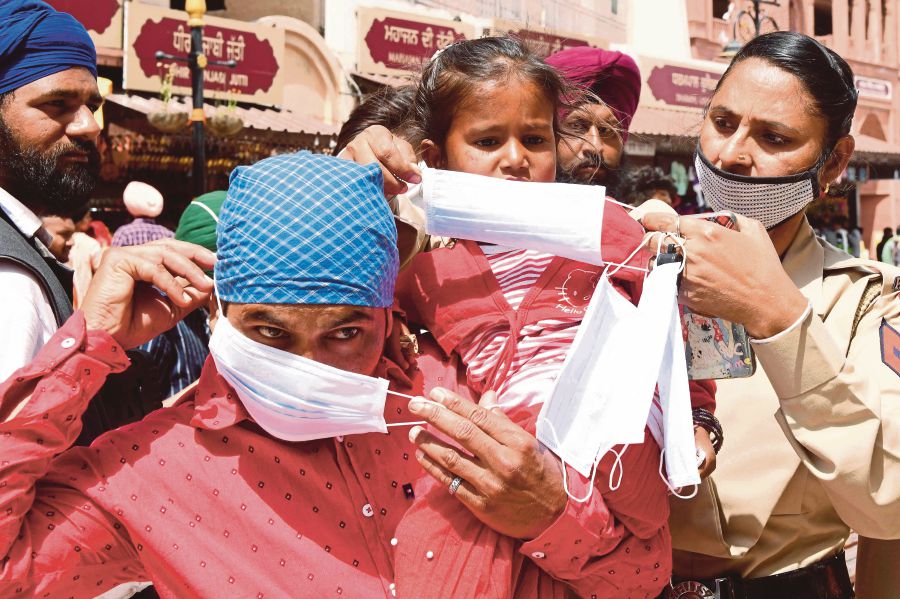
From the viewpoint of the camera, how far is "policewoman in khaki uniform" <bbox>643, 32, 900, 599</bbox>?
1.80m

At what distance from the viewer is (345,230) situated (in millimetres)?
1764

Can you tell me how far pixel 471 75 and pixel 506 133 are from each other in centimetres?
19

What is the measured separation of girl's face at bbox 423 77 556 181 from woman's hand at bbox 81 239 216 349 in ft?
2.27

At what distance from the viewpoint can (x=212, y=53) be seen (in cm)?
1219

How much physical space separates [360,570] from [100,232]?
8542mm

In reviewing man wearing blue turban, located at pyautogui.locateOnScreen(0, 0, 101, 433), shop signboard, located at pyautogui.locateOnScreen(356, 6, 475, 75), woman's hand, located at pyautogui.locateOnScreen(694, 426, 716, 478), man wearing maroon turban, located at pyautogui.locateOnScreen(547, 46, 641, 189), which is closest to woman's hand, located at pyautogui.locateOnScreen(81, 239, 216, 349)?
man wearing blue turban, located at pyautogui.locateOnScreen(0, 0, 101, 433)

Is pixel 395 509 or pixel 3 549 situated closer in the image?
pixel 3 549

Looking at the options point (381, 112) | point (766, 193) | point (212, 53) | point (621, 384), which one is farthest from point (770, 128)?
point (212, 53)

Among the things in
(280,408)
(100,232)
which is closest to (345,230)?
(280,408)

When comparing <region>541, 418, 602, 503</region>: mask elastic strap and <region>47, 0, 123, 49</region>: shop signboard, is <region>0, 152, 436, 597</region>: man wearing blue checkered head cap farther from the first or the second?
<region>47, 0, 123, 49</region>: shop signboard

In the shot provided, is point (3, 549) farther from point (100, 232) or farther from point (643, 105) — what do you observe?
point (643, 105)

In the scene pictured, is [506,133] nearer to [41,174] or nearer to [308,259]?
[308,259]

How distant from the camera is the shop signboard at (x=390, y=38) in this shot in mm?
14271

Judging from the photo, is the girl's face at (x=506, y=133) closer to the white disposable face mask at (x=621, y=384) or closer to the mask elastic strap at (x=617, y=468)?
the white disposable face mask at (x=621, y=384)
